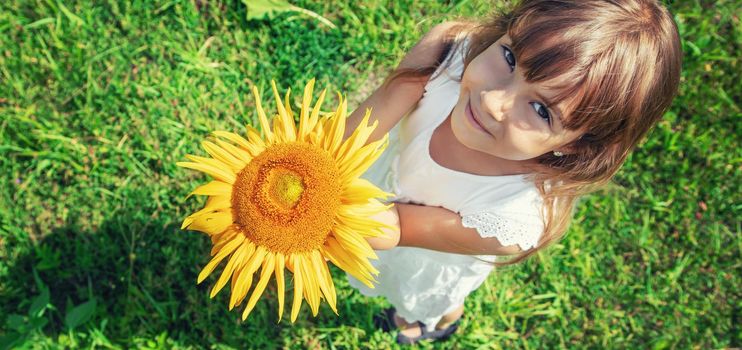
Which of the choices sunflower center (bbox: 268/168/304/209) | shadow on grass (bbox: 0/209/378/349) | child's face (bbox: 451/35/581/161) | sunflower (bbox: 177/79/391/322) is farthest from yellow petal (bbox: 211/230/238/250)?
shadow on grass (bbox: 0/209/378/349)

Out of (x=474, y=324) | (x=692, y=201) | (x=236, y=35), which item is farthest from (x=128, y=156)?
(x=692, y=201)

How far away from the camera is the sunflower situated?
1.38m

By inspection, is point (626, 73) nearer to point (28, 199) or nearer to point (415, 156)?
point (415, 156)

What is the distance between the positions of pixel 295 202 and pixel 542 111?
624mm

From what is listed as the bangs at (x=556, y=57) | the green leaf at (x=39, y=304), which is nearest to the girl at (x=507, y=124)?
the bangs at (x=556, y=57)

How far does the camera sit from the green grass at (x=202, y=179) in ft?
8.46

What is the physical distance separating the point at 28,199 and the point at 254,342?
1.22 m

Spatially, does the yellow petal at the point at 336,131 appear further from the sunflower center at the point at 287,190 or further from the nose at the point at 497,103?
the nose at the point at 497,103

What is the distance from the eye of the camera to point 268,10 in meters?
2.82

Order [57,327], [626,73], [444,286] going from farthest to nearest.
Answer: [57,327]
[444,286]
[626,73]

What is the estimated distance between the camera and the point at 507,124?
135cm

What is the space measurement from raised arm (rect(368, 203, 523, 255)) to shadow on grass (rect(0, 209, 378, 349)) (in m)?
1.04

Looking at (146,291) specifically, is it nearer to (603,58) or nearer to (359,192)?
(359,192)

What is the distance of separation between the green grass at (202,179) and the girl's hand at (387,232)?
42.5 inches
